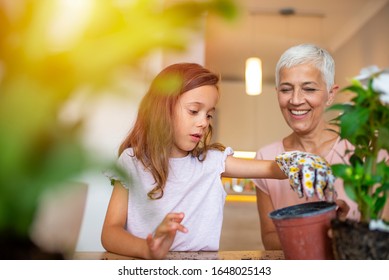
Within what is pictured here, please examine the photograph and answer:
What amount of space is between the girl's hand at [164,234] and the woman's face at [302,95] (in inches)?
22.1

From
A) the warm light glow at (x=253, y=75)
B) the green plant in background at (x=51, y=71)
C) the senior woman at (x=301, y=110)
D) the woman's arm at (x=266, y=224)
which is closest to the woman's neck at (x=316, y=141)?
the senior woman at (x=301, y=110)

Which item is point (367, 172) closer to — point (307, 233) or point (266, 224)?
point (307, 233)

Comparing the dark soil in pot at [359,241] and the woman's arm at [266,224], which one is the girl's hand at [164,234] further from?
the woman's arm at [266,224]

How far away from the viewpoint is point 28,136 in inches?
14.9

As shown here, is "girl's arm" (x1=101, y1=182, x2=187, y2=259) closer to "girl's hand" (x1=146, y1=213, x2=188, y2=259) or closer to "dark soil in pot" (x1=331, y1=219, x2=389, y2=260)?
"girl's hand" (x1=146, y1=213, x2=188, y2=259)

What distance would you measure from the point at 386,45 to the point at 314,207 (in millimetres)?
2431

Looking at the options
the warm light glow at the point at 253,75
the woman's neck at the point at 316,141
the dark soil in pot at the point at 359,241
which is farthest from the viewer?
the warm light glow at the point at 253,75

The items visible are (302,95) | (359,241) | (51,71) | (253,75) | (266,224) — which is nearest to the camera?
(51,71)

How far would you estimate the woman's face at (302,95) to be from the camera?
1104 millimetres

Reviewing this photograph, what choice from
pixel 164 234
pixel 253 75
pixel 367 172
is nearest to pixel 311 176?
pixel 367 172

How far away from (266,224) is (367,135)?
0.63 metres

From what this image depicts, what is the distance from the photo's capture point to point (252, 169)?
1040 mm
